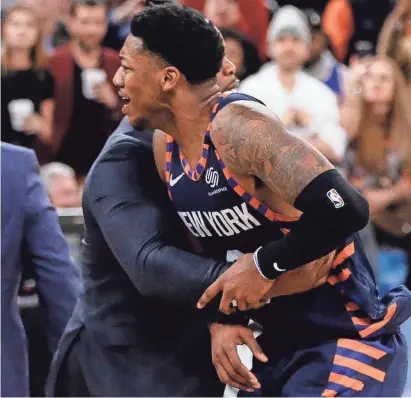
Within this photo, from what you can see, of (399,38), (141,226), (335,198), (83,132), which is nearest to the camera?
(335,198)

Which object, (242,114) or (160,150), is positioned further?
(160,150)

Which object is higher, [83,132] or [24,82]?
[24,82]

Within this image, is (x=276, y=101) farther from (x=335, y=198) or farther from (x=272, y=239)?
(x=335, y=198)

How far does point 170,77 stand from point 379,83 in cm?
363

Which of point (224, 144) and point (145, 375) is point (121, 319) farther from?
point (224, 144)

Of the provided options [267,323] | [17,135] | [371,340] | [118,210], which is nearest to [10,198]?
[118,210]

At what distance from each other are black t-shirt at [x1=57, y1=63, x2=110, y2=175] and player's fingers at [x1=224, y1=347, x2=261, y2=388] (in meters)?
3.62

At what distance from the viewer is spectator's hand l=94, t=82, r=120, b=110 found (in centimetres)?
646

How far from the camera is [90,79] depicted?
21.2 ft

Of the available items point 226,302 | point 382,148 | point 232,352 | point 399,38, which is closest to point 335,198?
point 226,302

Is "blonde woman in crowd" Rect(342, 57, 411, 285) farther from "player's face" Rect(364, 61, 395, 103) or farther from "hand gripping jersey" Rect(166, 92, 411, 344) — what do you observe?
"hand gripping jersey" Rect(166, 92, 411, 344)

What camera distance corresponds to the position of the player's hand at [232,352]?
295cm

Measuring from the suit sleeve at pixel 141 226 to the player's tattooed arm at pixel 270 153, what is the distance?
317 millimetres

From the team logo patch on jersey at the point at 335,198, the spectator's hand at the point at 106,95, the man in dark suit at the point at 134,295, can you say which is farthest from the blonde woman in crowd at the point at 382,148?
the team logo patch on jersey at the point at 335,198
